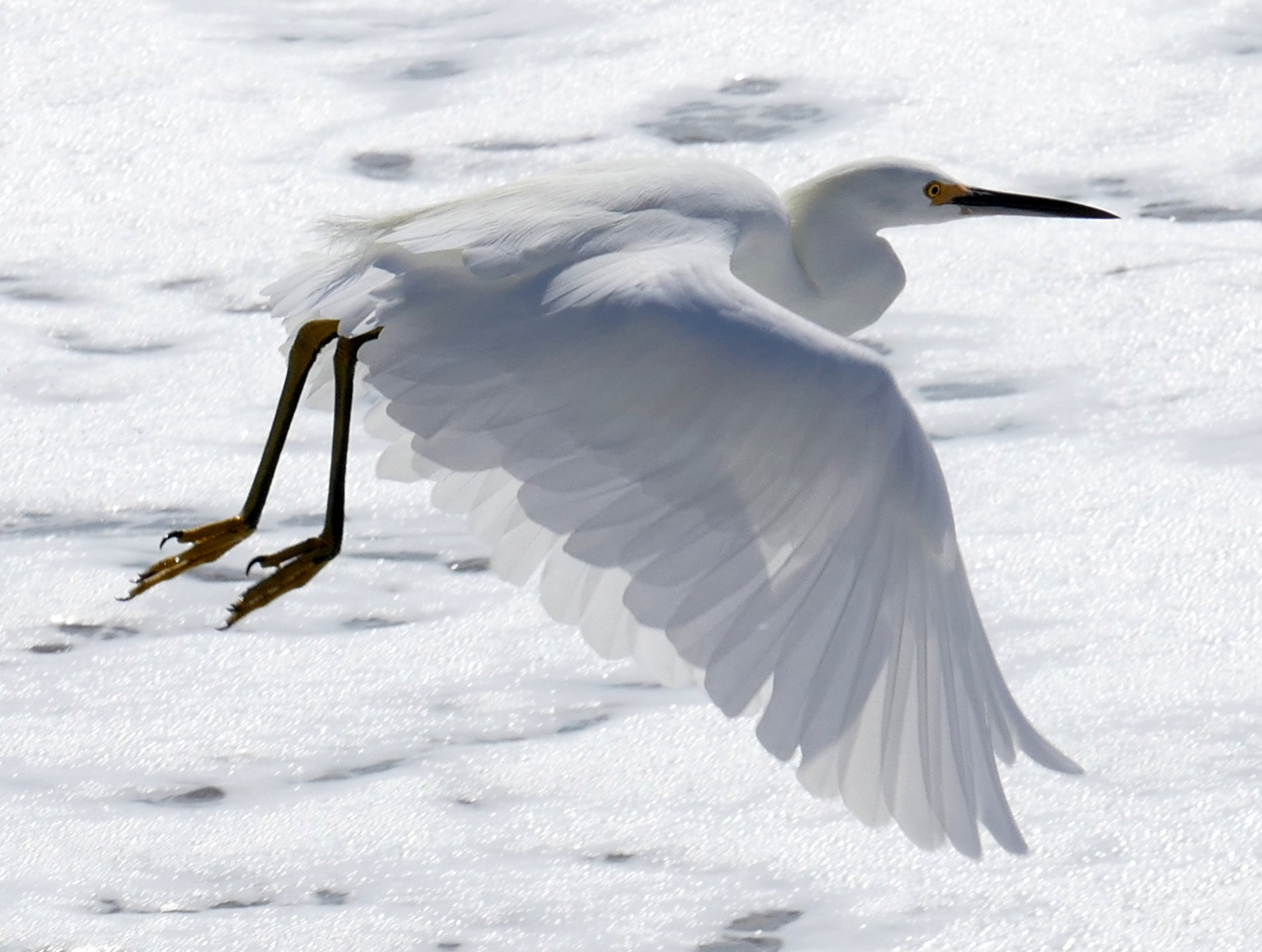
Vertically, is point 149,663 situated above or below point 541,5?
below

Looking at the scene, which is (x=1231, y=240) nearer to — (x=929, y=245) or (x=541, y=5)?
(x=929, y=245)

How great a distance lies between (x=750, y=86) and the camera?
281 inches

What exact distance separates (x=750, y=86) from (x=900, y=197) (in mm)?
3060

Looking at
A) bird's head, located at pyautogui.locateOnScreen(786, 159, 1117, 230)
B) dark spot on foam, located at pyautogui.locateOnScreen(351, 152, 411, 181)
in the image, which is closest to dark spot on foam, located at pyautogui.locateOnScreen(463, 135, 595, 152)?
dark spot on foam, located at pyautogui.locateOnScreen(351, 152, 411, 181)

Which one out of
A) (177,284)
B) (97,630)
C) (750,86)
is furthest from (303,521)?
(750,86)

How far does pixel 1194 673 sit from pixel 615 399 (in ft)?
5.41

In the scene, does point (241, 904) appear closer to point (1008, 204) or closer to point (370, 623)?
point (370, 623)

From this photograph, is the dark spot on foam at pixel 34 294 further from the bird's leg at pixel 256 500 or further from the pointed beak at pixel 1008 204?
the pointed beak at pixel 1008 204

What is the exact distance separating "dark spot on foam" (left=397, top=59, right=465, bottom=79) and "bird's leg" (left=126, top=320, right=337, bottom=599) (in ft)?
11.1

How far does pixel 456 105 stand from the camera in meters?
7.11

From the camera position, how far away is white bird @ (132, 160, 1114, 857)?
10.4 feet

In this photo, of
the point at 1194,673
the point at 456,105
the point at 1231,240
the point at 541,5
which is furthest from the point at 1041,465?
the point at 541,5

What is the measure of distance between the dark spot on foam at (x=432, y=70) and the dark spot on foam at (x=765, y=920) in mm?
4107

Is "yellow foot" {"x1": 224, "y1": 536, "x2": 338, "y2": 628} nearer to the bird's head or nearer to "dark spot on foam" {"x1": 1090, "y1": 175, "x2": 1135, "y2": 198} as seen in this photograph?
the bird's head
